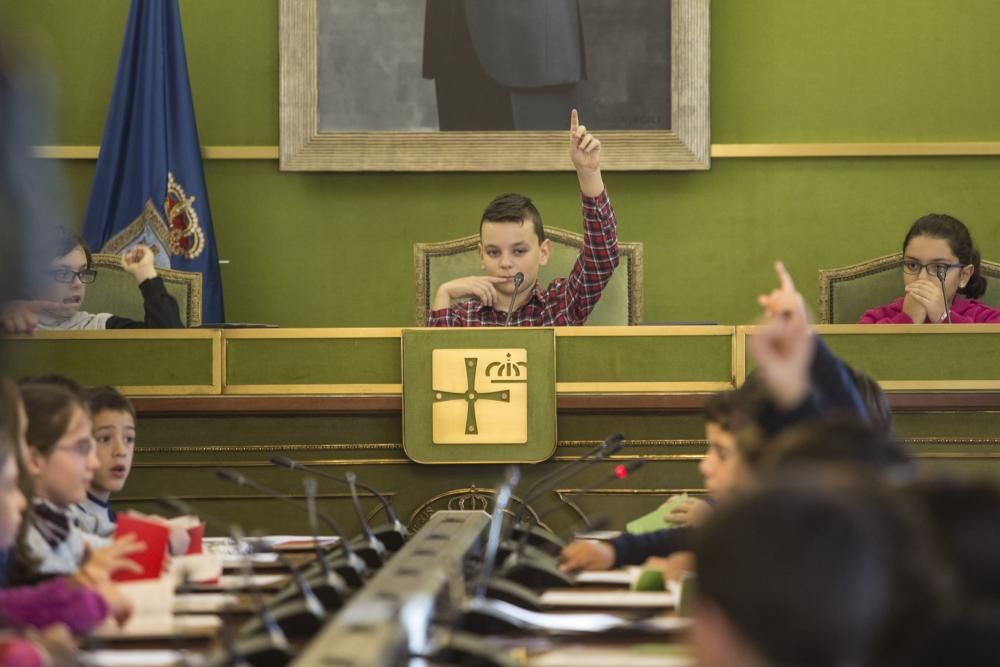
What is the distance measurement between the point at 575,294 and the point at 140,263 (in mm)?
1560

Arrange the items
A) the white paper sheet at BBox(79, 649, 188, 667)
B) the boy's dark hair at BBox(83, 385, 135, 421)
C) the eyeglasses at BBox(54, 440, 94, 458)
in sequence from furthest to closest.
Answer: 1. the boy's dark hair at BBox(83, 385, 135, 421)
2. the eyeglasses at BBox(54, 440, 94, 458)
3. the white paper sheet at BBox(79, 649, 188, 667)

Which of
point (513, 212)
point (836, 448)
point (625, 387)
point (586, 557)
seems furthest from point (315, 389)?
point (836, 448)

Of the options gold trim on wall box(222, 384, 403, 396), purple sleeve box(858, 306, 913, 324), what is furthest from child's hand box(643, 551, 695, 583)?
purple sleeve box(858, 306, 913, 324)

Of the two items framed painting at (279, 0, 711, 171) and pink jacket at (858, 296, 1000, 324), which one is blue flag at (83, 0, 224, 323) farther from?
pink jacket at (858, 296, 1000, 324)

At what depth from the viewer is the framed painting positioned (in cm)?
653

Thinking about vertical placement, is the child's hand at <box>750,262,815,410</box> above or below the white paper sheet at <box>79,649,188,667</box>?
above

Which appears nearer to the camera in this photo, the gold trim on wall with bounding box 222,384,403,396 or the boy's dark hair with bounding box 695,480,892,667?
the boy's dark hair with bounding box 695,480,892,667

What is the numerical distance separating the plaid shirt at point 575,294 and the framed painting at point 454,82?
4.73 feet

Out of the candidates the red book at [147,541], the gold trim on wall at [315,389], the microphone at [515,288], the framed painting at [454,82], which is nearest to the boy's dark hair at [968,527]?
the red book at [147,541]

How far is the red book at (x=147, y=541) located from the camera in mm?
2678

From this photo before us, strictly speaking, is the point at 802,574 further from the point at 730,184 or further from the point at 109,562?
the point at 730,184

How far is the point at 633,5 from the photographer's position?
652 centimetres

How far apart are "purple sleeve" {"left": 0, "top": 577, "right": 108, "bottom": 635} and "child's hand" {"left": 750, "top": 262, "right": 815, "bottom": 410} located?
1.08 m

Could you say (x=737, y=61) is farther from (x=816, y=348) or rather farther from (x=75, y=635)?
(x=75, y=635)
